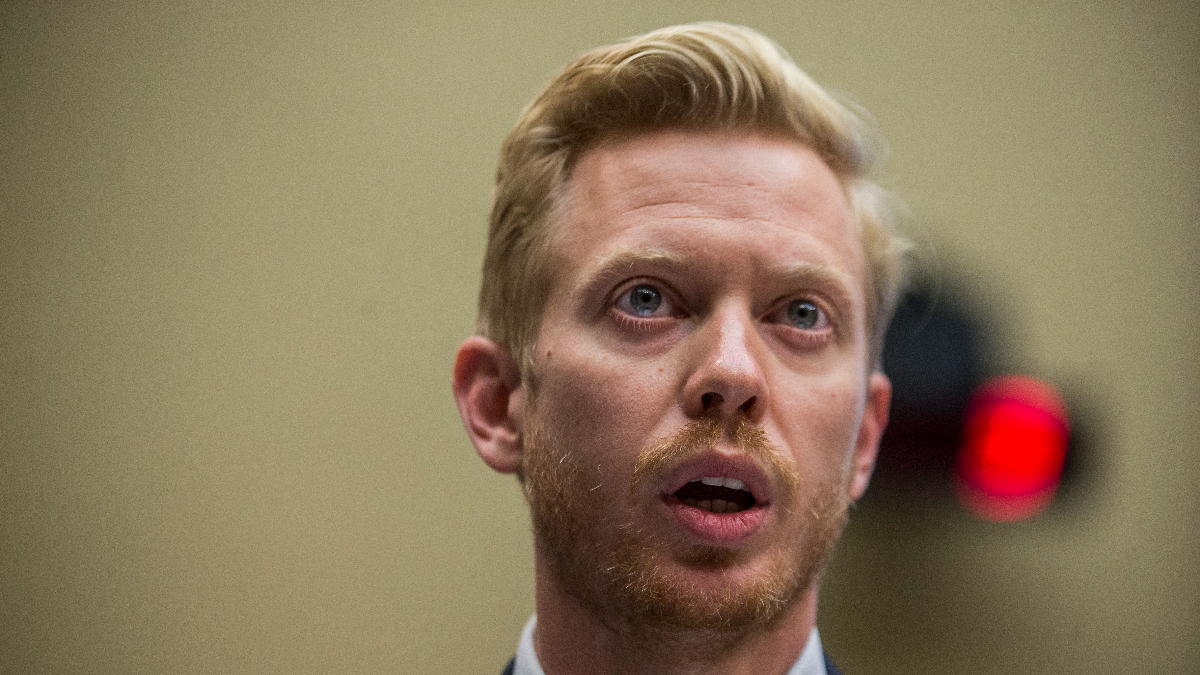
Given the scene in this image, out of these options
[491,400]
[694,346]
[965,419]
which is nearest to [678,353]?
[694,346]

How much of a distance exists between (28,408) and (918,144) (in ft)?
5.53

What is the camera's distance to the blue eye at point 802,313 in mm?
1325

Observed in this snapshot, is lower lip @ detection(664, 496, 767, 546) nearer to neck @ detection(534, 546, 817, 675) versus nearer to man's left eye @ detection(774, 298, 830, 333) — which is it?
neck @ detection(534, 546, 817, 675)

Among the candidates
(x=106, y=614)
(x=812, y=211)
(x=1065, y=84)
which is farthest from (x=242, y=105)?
(x=1065, y=84)

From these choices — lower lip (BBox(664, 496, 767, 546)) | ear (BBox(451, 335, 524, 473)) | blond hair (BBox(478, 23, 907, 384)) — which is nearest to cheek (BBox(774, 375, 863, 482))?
lower lip (BBox(664, 496, 767, 546))

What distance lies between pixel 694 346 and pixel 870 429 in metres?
0.45

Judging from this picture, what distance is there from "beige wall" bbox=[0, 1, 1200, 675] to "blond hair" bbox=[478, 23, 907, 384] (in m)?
0.37

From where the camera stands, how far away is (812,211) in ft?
4.48

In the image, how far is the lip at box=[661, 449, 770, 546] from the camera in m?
1.20

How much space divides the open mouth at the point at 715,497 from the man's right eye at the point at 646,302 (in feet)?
0.77

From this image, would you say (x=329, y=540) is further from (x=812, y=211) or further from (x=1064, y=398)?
(x=1064, y=398)

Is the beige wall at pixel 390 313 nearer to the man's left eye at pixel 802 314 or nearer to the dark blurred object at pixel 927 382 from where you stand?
the dark blurred object at pixel 927 382

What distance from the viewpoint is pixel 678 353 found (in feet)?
4.12

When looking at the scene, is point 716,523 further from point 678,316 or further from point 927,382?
point 927,382
